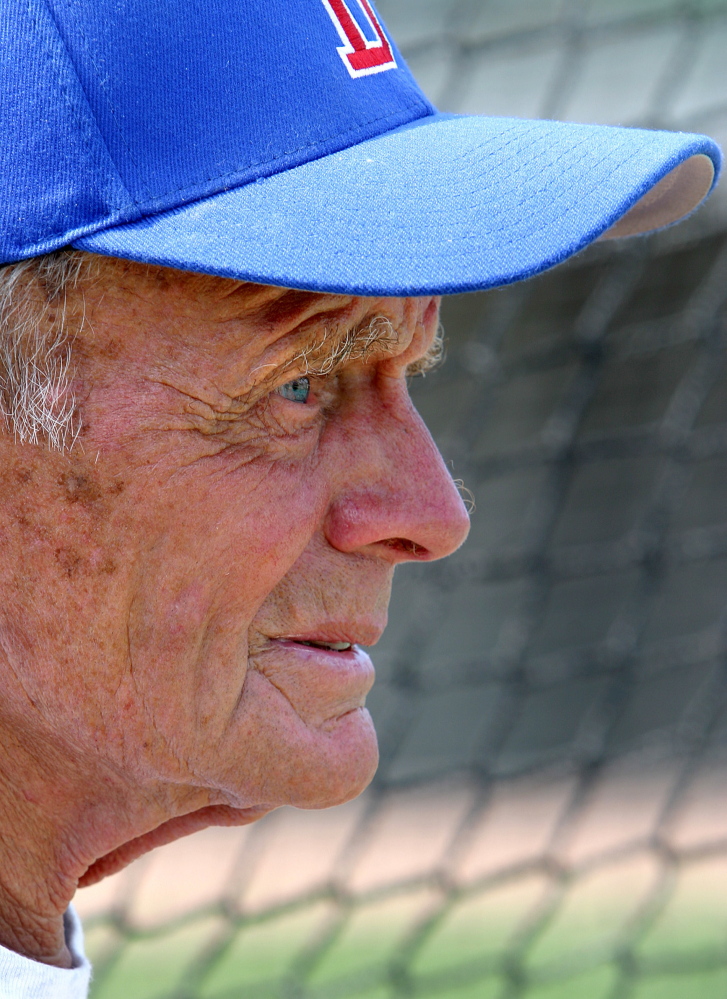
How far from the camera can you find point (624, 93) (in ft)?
11.5

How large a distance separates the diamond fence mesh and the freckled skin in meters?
1.72

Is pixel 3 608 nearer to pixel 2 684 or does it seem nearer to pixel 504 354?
pixel 2 684

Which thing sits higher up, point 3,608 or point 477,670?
point 3,608

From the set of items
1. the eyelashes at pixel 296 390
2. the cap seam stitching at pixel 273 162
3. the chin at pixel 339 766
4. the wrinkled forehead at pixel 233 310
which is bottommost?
the chin at pixel 339 766

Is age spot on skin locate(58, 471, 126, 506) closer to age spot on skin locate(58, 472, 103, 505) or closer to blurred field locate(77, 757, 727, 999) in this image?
age spot on skin locate(58, 472, 103, 505)

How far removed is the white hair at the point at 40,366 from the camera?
0.66 meters

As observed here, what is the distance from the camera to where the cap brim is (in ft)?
2.03

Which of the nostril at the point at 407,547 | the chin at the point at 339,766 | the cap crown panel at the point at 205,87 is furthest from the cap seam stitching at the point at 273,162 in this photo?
the chin at the point at 339,766

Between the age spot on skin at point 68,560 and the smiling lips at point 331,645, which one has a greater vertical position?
the age spot on skin at point 68,560

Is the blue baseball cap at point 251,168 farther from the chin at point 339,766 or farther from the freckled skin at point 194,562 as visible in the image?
the chin at point 339,766

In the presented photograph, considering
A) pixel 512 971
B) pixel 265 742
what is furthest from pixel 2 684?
pixel 512 971

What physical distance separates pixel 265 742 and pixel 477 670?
2226 millimetres

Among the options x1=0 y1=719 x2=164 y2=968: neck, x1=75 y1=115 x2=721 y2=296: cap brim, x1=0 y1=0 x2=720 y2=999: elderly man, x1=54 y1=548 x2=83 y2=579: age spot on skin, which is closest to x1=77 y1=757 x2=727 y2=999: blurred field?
x1=0 y1=719 x2=164 y2=968: neck

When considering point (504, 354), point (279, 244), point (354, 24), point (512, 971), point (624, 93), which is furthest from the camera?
point (624, 93)
